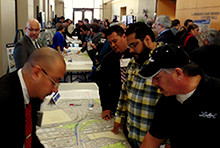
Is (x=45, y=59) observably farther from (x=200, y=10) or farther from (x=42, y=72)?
(x=200, y=10)

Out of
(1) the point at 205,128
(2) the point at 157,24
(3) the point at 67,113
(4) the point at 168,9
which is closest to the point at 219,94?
(1) the point at 205,128

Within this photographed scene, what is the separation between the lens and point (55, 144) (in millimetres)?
1702

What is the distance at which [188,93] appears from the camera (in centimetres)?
117

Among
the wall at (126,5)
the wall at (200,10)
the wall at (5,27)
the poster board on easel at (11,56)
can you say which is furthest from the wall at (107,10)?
the poster board on easel at (11,56)

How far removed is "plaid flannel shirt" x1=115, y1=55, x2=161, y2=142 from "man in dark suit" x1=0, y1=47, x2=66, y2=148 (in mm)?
640

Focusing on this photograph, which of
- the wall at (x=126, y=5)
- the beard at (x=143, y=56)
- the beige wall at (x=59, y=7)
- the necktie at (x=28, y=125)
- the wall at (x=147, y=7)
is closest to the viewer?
the necktie at (x=28, y=125)

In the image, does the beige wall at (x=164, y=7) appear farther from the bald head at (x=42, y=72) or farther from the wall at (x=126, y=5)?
the bald head at (x=42, y=72)

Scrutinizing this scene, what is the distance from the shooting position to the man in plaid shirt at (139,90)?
1623 millimetres

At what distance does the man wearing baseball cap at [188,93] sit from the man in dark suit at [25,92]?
51cm

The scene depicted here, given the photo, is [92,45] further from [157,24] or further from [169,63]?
[169,63]

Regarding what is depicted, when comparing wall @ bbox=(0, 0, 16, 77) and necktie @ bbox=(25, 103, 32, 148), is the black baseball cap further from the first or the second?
wall @ bbox=(0, 0, 16, 77)

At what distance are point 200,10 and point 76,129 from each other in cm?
695

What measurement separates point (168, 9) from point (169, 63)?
1089 cm

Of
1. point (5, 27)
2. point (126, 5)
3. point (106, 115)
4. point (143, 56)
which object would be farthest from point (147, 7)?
point (143, 56)
